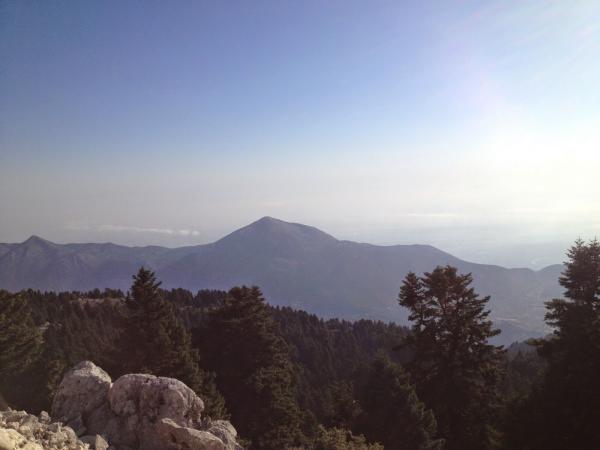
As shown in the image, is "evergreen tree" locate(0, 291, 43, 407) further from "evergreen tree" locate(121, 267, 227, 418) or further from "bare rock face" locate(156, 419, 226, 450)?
"bare rock face" locate(156, 419, 226, 450)

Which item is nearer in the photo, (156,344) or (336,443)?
→ (336,443)

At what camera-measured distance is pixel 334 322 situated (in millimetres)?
131250

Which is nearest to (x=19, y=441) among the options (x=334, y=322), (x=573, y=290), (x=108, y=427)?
(x=108, y=427)

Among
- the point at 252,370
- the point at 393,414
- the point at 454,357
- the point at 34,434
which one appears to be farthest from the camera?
the point at 252,370

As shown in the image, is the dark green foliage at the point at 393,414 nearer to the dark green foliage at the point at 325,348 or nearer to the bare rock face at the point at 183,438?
the bare rock face at the point at 183,438

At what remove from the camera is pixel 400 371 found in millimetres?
27641

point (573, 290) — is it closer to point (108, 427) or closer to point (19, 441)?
point (108, 427)

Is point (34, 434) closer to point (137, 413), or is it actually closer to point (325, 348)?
point (137, 413)

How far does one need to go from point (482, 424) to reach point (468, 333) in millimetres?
5993

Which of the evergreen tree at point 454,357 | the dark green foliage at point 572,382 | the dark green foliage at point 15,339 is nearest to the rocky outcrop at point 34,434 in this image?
the dark green foliage at point 572,382

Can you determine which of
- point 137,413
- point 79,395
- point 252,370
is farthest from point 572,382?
point 79,395

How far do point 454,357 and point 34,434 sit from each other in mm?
25770

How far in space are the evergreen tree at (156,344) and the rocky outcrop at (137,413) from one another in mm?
7254

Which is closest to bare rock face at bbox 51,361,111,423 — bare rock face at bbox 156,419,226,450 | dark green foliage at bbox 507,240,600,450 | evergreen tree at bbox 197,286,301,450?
bare rock face at bbox 156,419,226,450
